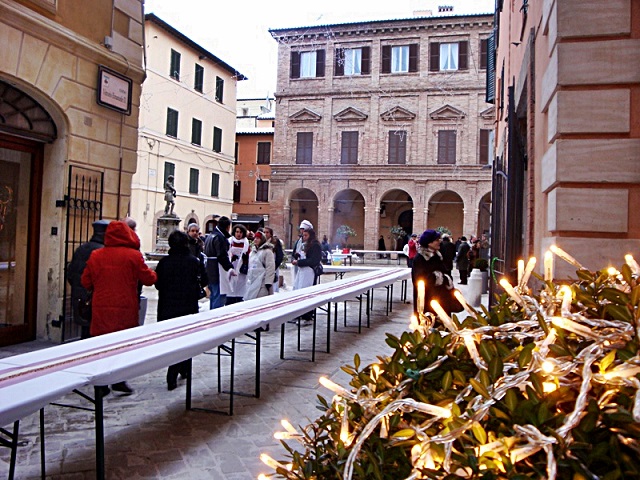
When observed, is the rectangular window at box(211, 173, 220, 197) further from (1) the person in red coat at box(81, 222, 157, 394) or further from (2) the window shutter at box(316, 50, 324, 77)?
(1) the person in red coat at box(81, 222, 157, 394)

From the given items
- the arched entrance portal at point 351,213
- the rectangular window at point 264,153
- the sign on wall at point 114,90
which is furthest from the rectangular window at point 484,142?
the sign on wall at point 114,90

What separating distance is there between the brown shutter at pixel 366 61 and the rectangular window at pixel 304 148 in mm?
4848

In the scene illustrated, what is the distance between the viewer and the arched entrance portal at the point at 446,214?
35188 millimetres

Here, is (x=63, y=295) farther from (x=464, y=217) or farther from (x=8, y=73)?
(x=464, y=217)

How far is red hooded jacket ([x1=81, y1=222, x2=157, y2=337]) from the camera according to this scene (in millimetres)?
5246

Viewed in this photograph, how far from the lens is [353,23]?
3366cm

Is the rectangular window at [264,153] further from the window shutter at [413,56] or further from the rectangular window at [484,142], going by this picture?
the rectangular window at [484,142]

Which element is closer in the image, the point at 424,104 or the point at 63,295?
the point at 63,295

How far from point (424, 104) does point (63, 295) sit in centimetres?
2857

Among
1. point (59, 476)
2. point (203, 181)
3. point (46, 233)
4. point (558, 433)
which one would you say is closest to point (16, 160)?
point (46, 233)

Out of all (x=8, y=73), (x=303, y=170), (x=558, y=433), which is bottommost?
(x=558, y=433)

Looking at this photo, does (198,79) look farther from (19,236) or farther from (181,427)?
(181,427)

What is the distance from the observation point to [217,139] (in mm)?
34844

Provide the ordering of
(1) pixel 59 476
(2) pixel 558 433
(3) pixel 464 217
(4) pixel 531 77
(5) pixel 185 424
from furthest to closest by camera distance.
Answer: (3) pixel 464 217
(4) pixel 531 77
(5) pixel 185 424
(1) pixel 59 476
(2) pixel 558 433
